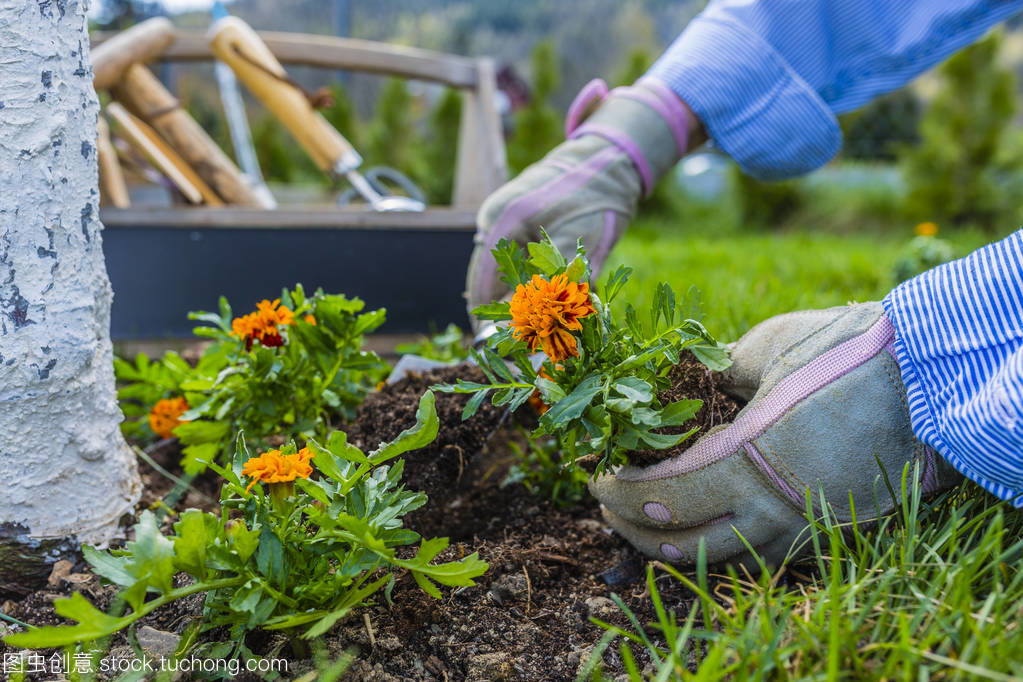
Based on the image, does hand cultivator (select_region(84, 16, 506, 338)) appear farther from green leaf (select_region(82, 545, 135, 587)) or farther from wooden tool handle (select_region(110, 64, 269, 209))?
green leaf (select_region(82, 545, 135, 587))

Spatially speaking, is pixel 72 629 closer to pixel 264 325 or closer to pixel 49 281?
pixel 49 281

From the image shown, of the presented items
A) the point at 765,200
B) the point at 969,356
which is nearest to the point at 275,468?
the point at 969,356

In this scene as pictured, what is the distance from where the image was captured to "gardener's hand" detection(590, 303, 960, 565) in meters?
0.97

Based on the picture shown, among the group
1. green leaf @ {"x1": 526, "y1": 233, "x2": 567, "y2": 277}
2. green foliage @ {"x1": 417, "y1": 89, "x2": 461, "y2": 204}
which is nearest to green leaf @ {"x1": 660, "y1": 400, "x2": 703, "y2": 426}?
green leaf @ {"x1": 526, "y1": 233, "x2": 567, "y2": 277}

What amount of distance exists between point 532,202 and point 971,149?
547cm

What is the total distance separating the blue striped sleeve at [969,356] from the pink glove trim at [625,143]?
639 millimetres

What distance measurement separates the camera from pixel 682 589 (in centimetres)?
111

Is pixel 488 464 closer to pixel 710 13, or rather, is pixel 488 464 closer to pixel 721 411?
pixel 721 411

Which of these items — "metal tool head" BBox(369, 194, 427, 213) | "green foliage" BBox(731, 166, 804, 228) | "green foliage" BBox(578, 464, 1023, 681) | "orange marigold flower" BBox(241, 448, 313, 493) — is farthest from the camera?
"green foliage" BBox(731, 166, 804, 228)

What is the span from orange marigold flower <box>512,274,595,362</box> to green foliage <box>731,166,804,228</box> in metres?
5.65

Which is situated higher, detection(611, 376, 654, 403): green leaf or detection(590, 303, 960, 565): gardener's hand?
detection(611, 376, 654, 403): green leaf

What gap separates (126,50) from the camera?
2.10 meters

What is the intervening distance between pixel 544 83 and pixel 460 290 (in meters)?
5.83

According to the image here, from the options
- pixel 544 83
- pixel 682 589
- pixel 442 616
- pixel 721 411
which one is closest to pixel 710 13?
pixel 721 411
